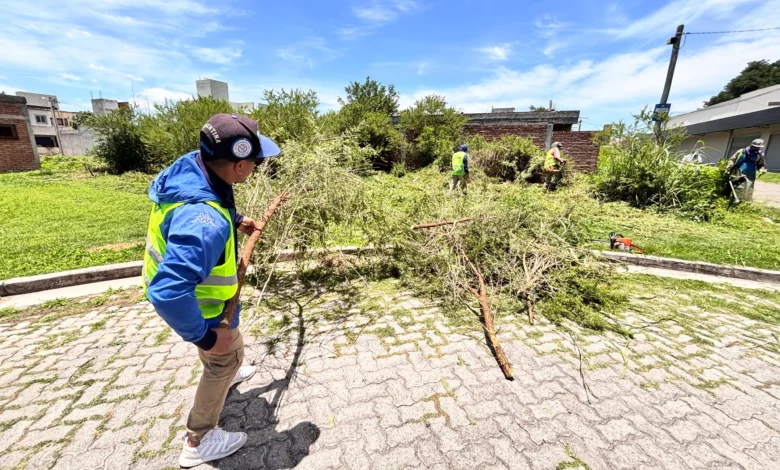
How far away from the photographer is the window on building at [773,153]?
22.2 metres

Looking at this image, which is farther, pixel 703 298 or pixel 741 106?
pixel 741 106

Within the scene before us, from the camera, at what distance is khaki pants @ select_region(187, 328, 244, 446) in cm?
198

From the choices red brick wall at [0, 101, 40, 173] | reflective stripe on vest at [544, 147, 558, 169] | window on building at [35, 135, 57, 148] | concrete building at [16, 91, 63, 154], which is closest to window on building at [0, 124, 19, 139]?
red brick wall at [0, 101, 40, 173]

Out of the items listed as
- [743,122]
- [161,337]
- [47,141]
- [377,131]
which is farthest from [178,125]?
[47,141]

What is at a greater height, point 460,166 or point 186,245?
point 460,166

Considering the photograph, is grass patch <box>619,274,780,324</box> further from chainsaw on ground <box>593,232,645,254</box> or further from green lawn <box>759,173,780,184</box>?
green lawn <box>759,173,780,184</box>

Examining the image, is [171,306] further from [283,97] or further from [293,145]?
[283,97]

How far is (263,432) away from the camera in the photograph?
2.31 metres

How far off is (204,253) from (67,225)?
857cm

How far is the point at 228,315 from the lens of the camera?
6.43ft

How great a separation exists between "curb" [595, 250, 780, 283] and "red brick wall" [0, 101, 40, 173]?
89.6 ft

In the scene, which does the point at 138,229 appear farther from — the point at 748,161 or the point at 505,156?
the point at 748,161

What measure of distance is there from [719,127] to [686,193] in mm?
24500

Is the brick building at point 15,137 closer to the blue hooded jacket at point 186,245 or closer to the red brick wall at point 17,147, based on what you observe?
the red brick wall at point 17,147
